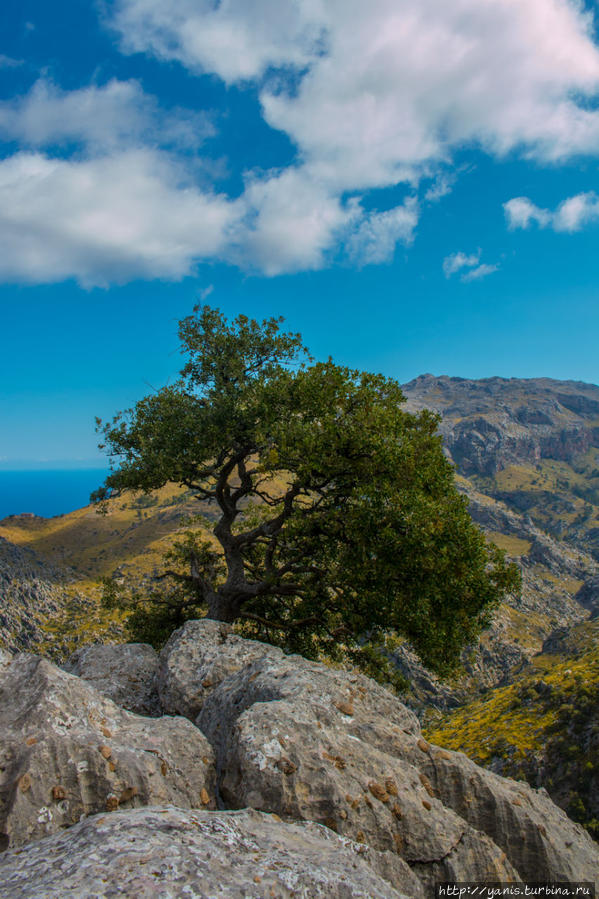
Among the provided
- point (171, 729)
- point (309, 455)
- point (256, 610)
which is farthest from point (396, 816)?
point (256, 610)

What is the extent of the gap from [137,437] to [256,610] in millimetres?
13021

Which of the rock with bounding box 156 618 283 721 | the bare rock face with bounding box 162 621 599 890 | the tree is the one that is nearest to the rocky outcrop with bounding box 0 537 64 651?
the tree

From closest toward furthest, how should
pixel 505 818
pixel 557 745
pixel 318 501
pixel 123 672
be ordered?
pixel 505 818 → pixel 123 672 → pixel 318 501 → pixel 557 745

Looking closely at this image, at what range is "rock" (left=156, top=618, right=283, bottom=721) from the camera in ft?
50.0

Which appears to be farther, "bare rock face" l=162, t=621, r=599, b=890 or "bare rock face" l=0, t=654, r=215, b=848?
"bare rock face" l=162, t=621, r=599, b=890

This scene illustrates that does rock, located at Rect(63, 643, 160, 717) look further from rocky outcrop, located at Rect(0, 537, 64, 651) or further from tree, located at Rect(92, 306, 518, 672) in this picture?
rocky outcrop, located at Rect(0, 537, 64, 651)

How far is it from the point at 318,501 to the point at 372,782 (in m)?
13.6

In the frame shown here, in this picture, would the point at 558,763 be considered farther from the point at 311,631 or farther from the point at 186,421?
the point at 186,421

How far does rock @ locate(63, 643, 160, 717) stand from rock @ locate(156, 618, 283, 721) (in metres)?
0.79

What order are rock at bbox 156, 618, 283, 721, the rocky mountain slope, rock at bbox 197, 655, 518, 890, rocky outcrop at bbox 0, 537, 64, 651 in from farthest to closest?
rocky outcrop at bbox 0, 537, 64, 651 < rock at bbox 156, 618, 283, 721 < rock at bbox 197, 655, 518, 890 < the rocky mountain slope

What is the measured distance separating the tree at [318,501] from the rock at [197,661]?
451cm

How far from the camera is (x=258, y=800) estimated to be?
29.9 feet

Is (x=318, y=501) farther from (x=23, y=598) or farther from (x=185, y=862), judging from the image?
(x=23, y=598)

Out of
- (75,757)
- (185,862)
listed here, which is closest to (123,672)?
(75,757)
